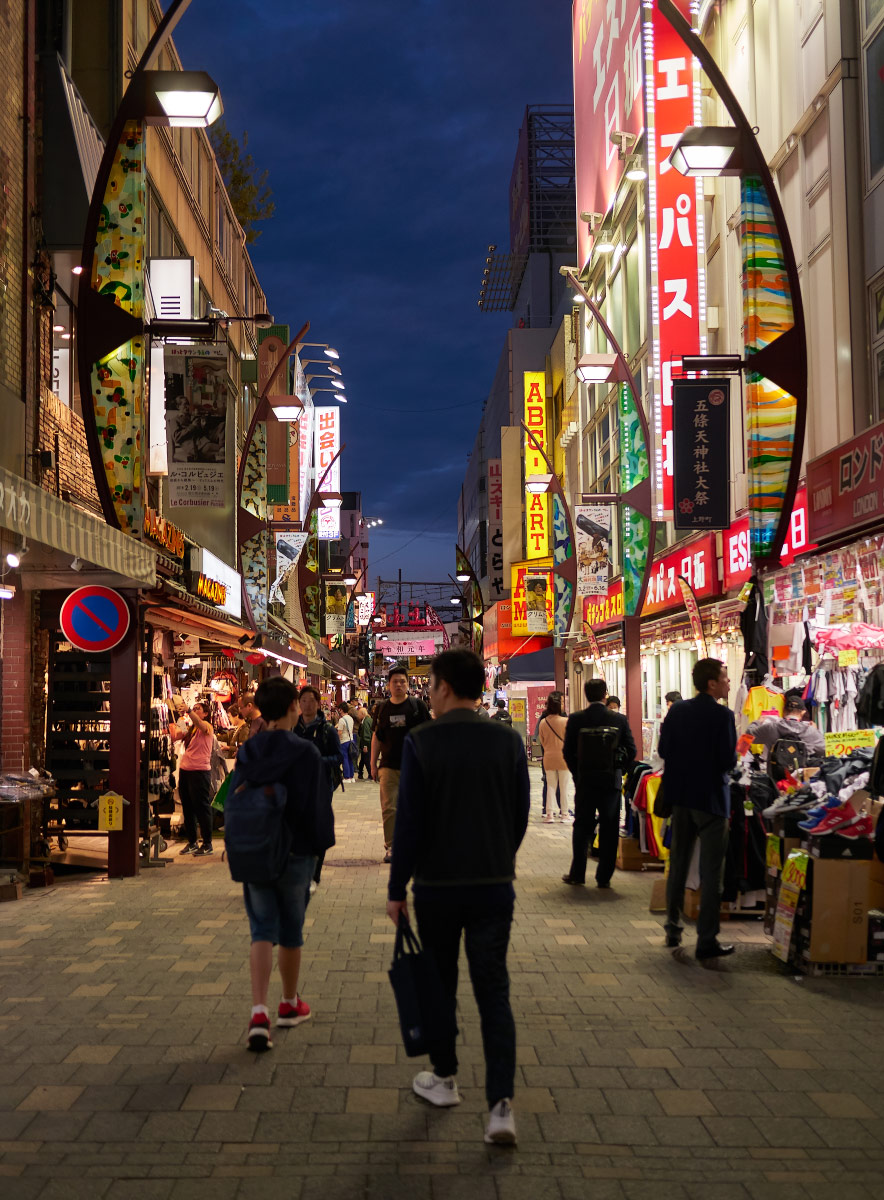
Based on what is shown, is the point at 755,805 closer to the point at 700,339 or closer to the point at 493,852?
the point at 493,852

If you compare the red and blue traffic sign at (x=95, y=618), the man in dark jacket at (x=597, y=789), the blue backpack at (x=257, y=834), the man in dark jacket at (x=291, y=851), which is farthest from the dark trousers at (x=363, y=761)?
the blue backpack at (x=257, y=834)

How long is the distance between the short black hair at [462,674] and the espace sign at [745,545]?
7.46m

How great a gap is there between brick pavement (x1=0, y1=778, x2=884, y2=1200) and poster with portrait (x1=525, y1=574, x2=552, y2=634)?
79.3ft

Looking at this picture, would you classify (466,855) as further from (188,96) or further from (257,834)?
(188,96)

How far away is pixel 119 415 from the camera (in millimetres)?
11273

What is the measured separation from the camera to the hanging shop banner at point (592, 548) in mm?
21438

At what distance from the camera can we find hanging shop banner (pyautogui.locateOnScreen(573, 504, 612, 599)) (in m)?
21.4

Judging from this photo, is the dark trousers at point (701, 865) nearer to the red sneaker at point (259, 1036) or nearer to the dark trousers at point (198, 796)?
the red sneaker at point (259, 1036)

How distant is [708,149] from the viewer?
35.4ft

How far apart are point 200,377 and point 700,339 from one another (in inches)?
A: 281

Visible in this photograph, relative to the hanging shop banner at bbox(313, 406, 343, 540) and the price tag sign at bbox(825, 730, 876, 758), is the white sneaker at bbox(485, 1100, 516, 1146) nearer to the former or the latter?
the price tag sign at bbox(825, 730, 876, 758)

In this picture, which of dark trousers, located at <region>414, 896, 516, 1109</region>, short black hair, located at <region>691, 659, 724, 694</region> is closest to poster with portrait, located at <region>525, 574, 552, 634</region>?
short black hair, located at <region>691, 659, 724, 694</region>

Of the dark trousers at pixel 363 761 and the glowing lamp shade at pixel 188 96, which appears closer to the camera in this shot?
the glowing lamp shade at pixel 188 96

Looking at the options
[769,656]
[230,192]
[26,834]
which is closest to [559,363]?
[230,192]
